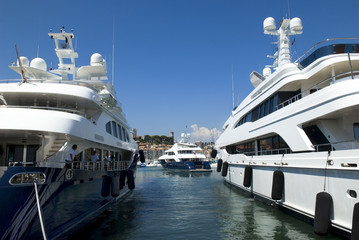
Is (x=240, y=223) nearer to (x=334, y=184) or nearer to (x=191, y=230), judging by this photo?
(x=191, y=230)

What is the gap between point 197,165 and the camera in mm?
44812

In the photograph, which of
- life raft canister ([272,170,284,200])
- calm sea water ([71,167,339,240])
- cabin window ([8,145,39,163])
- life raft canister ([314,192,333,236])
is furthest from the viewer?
life raft canister ([272,170,284,200])

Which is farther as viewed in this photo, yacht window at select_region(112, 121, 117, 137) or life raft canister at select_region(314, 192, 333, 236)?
yacht window at select_region(112, 121, 117, 137)

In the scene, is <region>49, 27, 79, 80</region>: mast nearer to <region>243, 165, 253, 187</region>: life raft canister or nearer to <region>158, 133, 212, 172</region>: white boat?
<region>243, 165, 253, 187</region>: life raft canister

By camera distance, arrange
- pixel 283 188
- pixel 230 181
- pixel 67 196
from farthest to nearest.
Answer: pixel 230 181, pixel 283 188, pixel 67 196

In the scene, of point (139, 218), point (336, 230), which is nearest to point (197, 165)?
point (139, 218)

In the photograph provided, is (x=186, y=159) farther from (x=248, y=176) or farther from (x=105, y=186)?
(x=105, y=186)

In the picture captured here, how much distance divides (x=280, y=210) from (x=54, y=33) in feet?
45.4

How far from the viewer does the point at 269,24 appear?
729 inches

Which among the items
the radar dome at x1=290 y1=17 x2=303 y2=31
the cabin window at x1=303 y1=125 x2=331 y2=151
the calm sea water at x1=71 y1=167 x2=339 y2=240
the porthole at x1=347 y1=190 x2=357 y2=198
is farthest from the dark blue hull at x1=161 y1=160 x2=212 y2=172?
the porthole at x1=347 y1=190 x2=357 y2=198

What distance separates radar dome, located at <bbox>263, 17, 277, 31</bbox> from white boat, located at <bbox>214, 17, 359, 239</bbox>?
4.66 feet

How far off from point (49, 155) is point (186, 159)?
133 ft

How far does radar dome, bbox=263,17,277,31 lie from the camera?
18531 millimetres

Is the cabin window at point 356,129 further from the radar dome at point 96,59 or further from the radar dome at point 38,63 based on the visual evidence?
the radar dome at point 38,63
